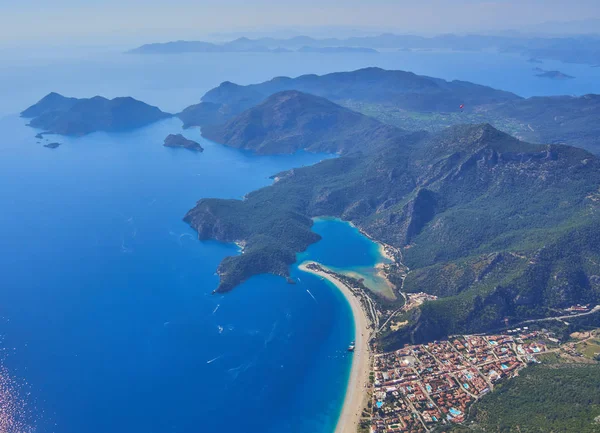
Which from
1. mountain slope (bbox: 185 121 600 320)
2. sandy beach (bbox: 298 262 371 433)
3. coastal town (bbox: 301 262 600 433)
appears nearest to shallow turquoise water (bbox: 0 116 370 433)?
sandy beach (bbox: 298 262 371 433)

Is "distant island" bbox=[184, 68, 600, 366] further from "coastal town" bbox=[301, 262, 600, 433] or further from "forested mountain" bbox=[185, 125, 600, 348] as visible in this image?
"coastal town" bbox=[301, 262, 600, 433]

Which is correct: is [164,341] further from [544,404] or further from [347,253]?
[544,404]

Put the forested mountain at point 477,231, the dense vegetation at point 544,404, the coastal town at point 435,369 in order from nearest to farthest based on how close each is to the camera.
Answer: the dense vegetation at point 544,404 < the coastal town at point 435,369 < the forested mountain at point 477,231

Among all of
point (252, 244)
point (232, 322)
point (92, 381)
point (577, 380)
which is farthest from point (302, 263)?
point (577, 380)

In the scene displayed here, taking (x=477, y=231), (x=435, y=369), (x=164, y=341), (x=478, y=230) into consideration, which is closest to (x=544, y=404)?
(x=435, y=369)

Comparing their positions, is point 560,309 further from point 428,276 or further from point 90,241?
point 90,241

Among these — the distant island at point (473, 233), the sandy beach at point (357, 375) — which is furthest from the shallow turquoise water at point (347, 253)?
the sandy beach at point (357, 375)

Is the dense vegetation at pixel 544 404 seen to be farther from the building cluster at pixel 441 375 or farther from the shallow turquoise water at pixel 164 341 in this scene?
the shallow turquoise water at pixel 164 341
